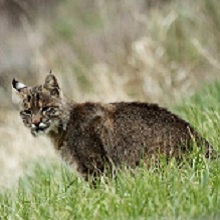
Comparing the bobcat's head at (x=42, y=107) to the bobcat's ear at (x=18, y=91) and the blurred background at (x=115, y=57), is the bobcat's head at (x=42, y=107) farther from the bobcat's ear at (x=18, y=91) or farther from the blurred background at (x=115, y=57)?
the blurred background at (x=115, y=57)

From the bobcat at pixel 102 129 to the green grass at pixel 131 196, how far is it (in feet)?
0.85

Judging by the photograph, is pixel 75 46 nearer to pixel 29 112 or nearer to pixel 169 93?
pixel 169 93

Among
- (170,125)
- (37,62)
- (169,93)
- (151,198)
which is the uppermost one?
(37,62)

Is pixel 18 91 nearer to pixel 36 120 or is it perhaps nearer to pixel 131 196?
pixel 36 120

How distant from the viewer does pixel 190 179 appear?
6.95m

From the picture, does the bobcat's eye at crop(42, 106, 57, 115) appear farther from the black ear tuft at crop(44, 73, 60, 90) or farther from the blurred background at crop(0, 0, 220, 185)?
the blurred background at crop(0, 0, 220, 185)

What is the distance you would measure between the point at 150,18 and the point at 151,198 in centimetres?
817

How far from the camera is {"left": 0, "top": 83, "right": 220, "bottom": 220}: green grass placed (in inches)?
255

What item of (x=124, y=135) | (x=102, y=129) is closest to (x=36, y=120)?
(x=102, y=129)

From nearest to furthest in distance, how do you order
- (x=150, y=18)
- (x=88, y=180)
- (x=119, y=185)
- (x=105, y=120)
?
(x=119, y=185)
(x=88, y=180)
(x=105, y=120)
(x=150, y=18)

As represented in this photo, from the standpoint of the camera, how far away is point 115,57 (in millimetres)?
14945

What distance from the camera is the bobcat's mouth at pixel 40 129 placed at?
8.76 metres

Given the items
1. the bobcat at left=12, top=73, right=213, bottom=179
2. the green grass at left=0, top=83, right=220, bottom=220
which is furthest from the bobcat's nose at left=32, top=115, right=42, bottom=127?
the green grass at left=0, top=83, right=220, bottom=220

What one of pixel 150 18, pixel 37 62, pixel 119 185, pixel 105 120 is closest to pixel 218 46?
pixel 150 18
